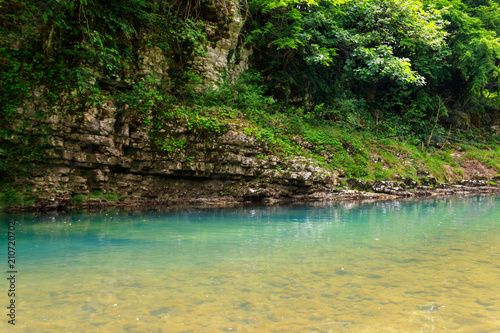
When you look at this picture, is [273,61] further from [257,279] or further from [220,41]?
[257,279]

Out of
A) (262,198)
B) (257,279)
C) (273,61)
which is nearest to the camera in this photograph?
(257,279)

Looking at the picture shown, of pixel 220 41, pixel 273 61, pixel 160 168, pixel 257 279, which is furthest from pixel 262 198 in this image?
pixel 257 279

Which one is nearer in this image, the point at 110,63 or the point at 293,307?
the point at 293,307

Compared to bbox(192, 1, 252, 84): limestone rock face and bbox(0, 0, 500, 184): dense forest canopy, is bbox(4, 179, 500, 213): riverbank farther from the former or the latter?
bbox(192, 1, 252, 84): limestone rock face

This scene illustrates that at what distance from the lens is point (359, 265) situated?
4516mm

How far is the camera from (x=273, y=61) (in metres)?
18.4

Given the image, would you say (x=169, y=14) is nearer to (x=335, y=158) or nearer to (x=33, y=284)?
(x=335, y=158)

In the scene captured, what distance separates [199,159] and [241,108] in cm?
384

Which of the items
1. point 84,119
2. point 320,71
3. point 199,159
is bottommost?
point 199,159

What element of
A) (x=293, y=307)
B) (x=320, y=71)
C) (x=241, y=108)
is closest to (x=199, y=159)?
(x=241, y=108)

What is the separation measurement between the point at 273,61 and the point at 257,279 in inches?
637

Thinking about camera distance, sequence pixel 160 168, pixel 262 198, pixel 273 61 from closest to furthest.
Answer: pixel 160 168
pixel 262 198
pixel 273 61

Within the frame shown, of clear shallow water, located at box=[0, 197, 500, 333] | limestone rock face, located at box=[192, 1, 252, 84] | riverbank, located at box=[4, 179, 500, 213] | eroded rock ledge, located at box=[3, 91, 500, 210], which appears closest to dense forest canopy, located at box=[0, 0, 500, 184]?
limestone rock face, located at box=[192, 1, 252, 84]

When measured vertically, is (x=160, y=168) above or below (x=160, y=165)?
below
